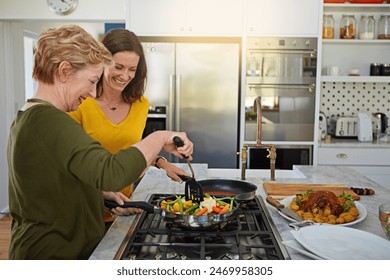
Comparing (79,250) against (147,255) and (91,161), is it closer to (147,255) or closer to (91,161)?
(147,255)

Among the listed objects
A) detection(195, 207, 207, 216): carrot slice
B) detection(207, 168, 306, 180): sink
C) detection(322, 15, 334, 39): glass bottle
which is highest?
detection(322, 15, 334, 39): glass bottle

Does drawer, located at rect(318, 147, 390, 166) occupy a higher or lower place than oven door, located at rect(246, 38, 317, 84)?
lower

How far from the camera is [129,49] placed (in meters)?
1.26

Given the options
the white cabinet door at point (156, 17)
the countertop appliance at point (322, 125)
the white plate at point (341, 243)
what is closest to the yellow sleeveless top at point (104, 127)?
the white plate at point (341, 243)

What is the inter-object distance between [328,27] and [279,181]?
1733 millimetres

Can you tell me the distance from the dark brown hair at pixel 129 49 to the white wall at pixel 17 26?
1.64 meters

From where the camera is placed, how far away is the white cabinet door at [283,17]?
2709 millimetres

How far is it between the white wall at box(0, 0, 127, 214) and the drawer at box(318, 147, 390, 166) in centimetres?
153

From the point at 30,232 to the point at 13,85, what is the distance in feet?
8.13

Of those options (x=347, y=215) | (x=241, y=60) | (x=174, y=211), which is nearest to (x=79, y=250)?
(x=174, y=211)

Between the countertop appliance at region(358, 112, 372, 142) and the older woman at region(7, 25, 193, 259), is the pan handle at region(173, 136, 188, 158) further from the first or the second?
the countertop appliance at region(358, 112, 372, 142)

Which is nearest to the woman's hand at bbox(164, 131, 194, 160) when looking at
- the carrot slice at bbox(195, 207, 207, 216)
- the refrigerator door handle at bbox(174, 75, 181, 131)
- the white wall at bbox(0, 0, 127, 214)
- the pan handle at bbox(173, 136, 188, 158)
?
the pan handle at bbox(173, 136, 188, 158)

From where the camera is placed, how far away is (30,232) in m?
0.84

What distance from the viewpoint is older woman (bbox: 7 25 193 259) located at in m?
0.74
